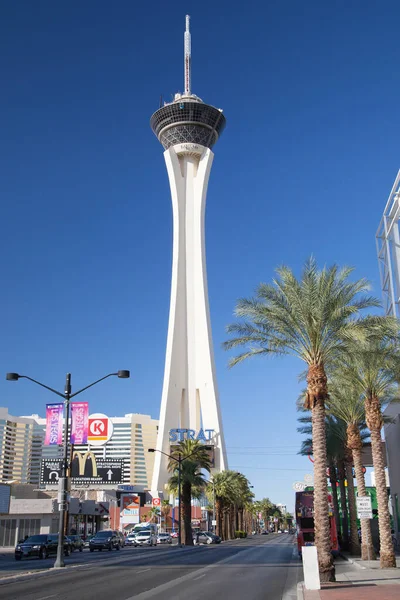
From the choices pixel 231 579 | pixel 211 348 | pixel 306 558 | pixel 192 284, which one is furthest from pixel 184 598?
pixel 192 284

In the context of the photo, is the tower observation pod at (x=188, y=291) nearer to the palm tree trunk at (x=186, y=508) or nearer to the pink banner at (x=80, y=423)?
the palm tree trunk at (x=186, y=508)

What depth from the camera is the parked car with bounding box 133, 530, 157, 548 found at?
192ft

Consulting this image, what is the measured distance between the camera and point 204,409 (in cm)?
10188

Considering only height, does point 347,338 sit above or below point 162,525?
above

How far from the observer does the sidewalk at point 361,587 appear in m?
15.8

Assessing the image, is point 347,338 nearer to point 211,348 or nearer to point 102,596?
point 102,596

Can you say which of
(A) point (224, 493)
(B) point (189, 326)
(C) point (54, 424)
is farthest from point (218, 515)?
(C) point (54, 424)

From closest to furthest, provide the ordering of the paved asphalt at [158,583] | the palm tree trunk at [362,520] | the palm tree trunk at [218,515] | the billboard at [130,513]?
the paved asphalt at [158,583] → the palm tree trunk at [362,520] → the palm tree trunk at [218,515] → the billboard at [130,513]

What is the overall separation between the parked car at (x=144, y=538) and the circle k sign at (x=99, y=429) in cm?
1243

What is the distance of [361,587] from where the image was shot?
723 inches

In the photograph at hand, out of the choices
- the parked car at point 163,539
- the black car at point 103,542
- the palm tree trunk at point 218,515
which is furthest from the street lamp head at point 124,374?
the palm tree trunk at point 218,515

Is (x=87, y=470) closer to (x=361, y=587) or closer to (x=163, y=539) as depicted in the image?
(x=163, y=539)

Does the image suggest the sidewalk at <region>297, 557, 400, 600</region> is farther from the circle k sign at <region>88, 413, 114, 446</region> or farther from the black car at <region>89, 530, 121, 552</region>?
the circle k sign at <region>88, 413, 114, 446</region>

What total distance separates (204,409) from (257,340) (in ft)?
258
